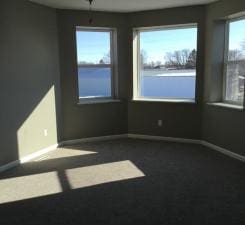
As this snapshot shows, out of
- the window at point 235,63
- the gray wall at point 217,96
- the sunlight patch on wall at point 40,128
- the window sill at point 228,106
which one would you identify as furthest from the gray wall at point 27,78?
→ the window at point 235,63

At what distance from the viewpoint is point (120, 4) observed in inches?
172

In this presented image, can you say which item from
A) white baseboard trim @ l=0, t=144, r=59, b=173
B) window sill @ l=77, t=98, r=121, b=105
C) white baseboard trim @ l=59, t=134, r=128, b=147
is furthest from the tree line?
white baseboard trim @ l=0, t=144, r=59, b=173

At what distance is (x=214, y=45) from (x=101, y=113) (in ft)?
7.85

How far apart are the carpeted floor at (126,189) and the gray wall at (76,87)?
69cm

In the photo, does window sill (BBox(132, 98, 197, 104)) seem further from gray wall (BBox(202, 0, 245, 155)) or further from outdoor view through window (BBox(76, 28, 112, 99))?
outdoor view through window (BBox(76, 28, 112, 99))

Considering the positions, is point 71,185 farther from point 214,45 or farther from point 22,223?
point 214,45

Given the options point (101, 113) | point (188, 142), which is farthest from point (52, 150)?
point (188, 142)

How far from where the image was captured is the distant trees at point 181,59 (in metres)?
4.93

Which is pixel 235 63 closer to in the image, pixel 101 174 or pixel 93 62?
pixel 93 62

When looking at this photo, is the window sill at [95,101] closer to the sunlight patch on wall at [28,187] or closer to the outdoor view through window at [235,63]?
the sunlight patch on wall at [28,187]

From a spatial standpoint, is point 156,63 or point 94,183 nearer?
point 94,183

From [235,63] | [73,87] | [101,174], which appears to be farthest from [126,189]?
[235,63]

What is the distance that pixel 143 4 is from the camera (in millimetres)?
4398

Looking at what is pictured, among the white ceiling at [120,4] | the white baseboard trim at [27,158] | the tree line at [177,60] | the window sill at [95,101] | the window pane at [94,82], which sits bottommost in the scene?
the white baseboard trim at [27,158]
